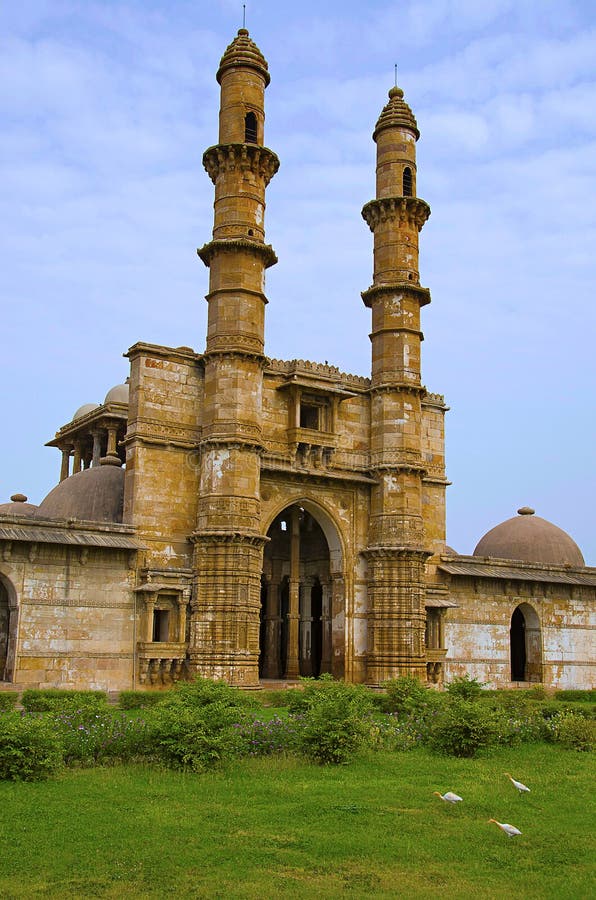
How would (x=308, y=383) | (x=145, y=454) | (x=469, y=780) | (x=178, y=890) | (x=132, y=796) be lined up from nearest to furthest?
(x=178, y=890)
(x=132, y=796)
(x=469, y=780)
(x=145, y=454)
(x=308, y=383)

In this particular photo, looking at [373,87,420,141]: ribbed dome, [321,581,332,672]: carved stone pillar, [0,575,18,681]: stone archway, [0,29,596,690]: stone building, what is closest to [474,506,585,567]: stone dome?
[0,29,596,690]: stone building

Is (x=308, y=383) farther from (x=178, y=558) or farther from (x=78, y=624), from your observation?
(x=78, y=624)

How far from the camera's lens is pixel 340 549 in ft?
96.7

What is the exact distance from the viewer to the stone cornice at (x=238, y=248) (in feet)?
89.1

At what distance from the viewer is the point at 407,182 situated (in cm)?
3228

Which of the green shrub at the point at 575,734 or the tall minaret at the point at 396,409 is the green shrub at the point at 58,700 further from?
the tall minaret at the point at 396,409

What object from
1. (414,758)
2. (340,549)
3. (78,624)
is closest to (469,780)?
(414,758)

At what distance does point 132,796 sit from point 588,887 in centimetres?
532

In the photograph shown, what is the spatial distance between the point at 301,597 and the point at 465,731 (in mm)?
18287

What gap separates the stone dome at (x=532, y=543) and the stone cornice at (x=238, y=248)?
15701 mm

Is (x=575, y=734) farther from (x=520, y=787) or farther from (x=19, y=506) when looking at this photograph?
(x=19, y=506)

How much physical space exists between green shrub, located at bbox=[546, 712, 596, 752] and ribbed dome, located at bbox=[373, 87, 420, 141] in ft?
74.5

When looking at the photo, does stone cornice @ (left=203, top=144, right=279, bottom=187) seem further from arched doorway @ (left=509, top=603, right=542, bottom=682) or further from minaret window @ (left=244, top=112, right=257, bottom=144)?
arched doorway @ (left=509, top=603, right=542, bottom=682)

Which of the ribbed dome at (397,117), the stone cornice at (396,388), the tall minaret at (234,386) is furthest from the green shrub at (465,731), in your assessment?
the ribbed dome at (397,117)
